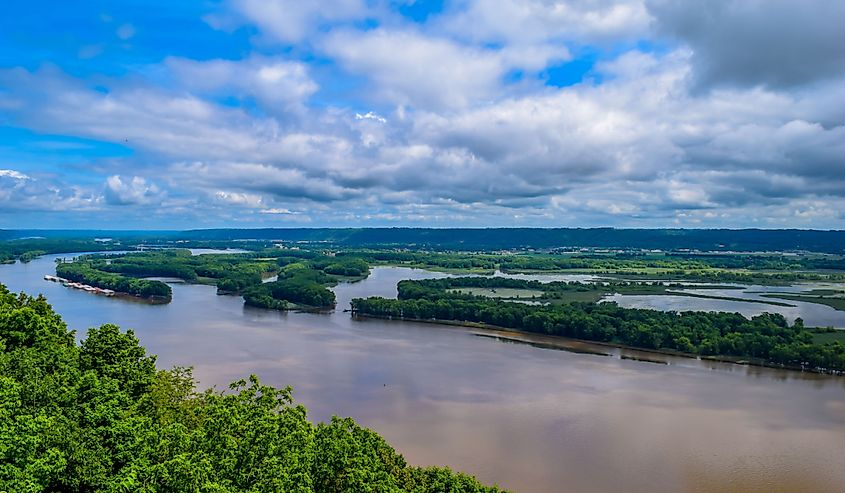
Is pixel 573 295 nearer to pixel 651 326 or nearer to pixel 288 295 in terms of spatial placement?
pixel 651 326

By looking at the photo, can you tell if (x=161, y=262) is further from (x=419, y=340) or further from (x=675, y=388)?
(x=675, y=388)

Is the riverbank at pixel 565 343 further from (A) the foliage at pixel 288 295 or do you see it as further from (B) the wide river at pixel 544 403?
(A) the foliage at pixel 288 295

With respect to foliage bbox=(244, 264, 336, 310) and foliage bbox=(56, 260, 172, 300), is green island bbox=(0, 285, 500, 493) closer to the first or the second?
foliage bbox=(244, 264, 336, 310)

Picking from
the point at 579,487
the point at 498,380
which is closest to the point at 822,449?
the point at 579,487

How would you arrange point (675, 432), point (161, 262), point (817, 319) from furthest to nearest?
point (161, 262) → point (817, 319) → point (675, 432)

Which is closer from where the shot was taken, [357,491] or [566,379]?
[357,491]

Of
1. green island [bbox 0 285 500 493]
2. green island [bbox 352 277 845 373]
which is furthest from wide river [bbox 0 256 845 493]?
green island [bbox 0 285 500 493]

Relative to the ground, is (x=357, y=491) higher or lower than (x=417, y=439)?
higher
